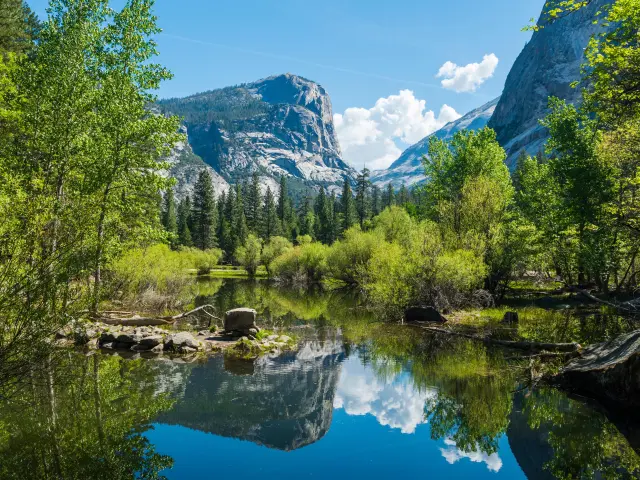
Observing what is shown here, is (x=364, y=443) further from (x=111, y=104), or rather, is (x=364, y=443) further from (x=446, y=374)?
(x=111, y=104)

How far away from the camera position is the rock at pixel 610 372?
10055mm

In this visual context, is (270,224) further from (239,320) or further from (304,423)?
(304,423)

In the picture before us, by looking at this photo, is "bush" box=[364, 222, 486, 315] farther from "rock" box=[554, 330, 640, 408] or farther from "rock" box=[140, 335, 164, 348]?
"rock" box=[140, 335, 164, 348]

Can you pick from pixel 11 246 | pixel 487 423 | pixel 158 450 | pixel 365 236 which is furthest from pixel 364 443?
pixel 365 236

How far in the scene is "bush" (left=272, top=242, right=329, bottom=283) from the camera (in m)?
59.9

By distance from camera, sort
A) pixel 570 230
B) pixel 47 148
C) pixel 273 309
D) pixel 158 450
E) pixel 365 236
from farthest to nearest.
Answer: pixel 365 236
pixel 273 309
pixel 570 230
pixel 47 148
pixel 158 450

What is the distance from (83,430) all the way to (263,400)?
458 centimetres

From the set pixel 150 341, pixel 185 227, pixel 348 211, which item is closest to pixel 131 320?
pixel 150 341

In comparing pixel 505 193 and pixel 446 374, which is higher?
pixel 505 193

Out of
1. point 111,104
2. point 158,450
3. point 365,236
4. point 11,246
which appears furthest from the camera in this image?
point 365,236

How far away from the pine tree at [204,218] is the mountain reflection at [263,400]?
75.3 meters

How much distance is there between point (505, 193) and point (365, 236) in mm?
20618

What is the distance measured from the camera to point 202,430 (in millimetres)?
10070

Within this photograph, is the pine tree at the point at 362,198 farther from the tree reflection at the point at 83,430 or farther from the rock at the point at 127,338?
the tree reflection at the point at 83,430
